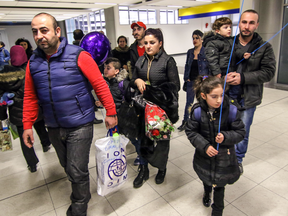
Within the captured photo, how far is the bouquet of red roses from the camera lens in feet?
6.53

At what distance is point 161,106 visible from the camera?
209cm

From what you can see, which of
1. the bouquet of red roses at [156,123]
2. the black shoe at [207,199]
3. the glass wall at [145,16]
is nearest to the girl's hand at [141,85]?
the bouquet of red roses at [156,123]

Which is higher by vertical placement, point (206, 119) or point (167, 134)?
point (206, 119)

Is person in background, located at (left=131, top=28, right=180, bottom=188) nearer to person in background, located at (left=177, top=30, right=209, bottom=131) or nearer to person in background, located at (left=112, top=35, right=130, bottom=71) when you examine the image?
person in background, located at (left=177, top=30, right=209, bottom=131)

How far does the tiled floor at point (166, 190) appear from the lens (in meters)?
2.02

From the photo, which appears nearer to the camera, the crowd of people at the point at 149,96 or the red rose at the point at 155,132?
the crowd of people at the point at 149,96

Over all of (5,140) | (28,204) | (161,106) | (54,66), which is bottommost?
(28,204)

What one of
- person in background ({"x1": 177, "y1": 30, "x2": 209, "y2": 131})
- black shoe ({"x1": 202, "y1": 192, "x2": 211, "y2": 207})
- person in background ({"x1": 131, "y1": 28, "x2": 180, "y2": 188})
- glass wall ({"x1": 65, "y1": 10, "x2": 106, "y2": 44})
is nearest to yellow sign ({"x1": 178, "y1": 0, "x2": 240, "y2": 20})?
glass wall ({"x1": 65, "y1": 10, "x2": 106, "y2": 44})

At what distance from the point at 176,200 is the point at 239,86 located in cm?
130

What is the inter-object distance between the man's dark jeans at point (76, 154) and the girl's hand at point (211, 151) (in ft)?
3.12

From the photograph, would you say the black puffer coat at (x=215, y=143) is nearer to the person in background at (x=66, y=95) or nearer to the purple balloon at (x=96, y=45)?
the person in background at (x=66, y=95)

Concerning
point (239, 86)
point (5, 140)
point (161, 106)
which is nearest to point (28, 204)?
point (5, 140)

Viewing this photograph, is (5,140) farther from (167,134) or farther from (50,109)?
(167,134)

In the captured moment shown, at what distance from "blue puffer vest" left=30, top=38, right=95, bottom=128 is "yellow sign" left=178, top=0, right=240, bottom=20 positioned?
9692mm
